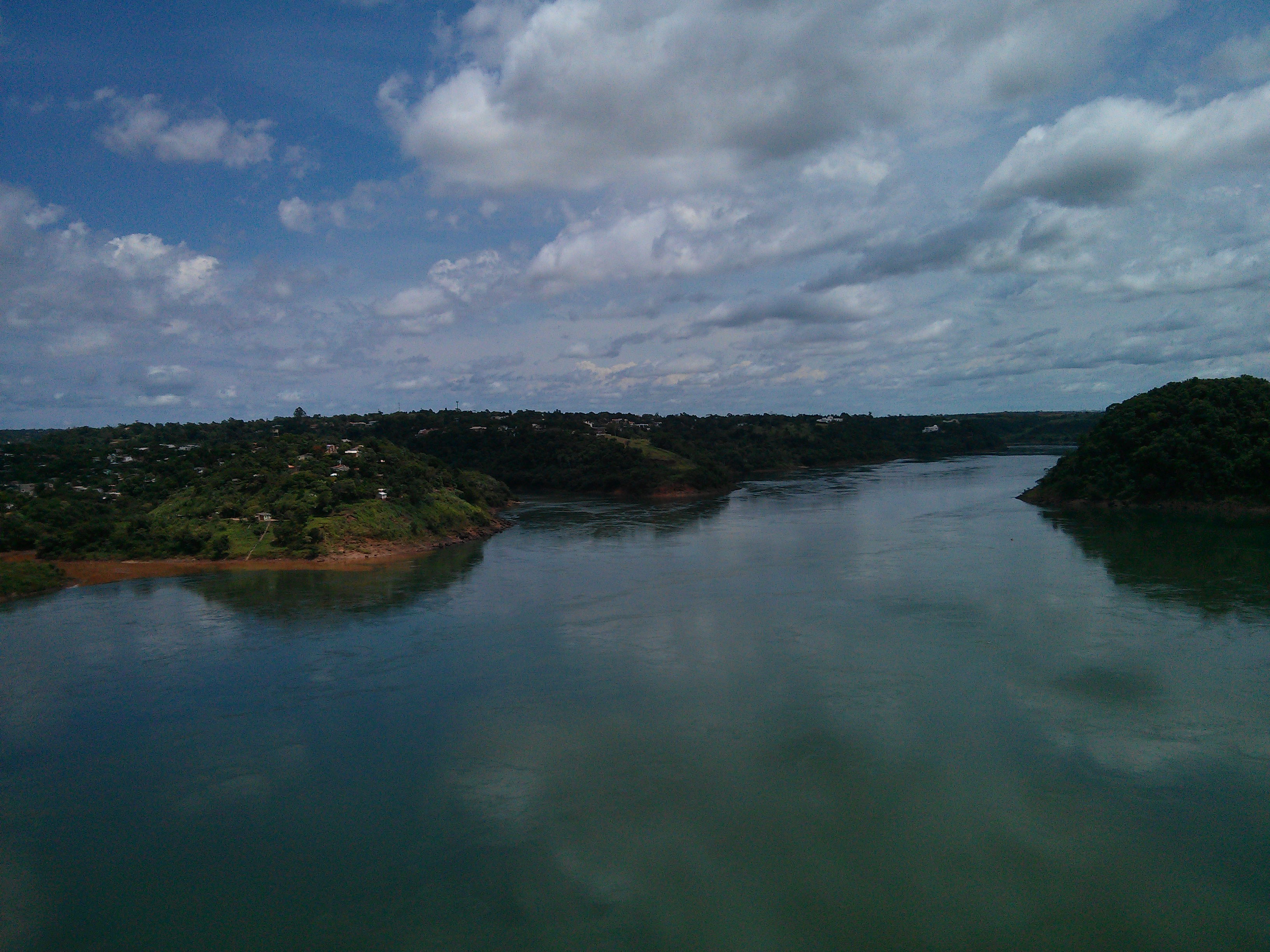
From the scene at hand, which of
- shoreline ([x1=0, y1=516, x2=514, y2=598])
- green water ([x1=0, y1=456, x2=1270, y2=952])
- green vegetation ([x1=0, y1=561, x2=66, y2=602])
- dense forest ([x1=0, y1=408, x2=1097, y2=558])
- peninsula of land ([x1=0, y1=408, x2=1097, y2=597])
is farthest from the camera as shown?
dense forest ([x1=0, y1=408, x2=1097, y2=558])

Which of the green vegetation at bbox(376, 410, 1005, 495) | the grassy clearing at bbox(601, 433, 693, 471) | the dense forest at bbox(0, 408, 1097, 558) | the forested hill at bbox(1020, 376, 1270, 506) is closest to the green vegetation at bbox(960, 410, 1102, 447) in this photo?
the green vegetation at bbox(376, 410, 1005, 495)

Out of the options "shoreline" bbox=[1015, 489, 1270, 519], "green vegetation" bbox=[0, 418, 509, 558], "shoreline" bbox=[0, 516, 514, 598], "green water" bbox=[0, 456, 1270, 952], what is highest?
"green vegetation" bbox=[0, 418, 509, 558]

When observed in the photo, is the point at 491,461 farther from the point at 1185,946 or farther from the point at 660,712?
the point at 1185,946

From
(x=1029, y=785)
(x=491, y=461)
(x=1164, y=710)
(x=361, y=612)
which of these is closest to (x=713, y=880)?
(x=1029, y=785)

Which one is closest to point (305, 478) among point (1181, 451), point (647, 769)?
point (647, 769)

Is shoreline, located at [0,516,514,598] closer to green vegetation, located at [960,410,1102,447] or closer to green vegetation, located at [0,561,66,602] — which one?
green vegetation, located at [0,561,66,602]
